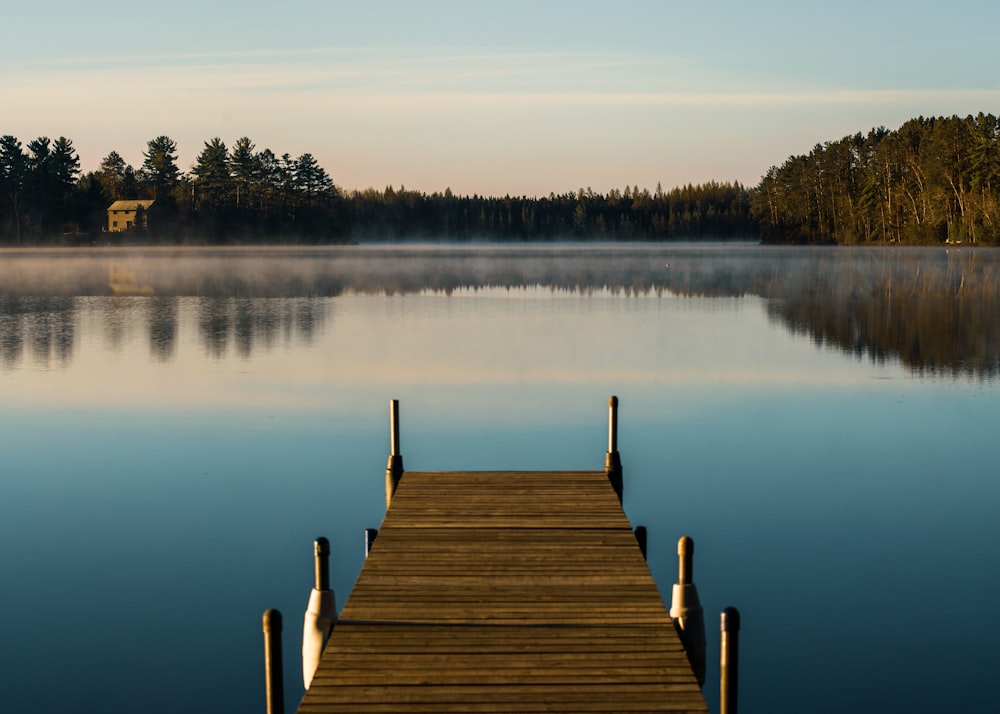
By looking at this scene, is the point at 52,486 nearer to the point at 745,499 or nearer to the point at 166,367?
the point at 745,499

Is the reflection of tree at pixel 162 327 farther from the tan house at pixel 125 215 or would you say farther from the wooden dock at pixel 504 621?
the tan house at pixel 125 215

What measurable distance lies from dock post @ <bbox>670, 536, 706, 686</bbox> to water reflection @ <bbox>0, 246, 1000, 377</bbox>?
22028 millimetres

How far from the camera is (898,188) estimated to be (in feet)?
489

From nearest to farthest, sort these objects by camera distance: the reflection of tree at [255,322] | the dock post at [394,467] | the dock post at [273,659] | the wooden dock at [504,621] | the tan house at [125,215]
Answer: the wooden dock at [504,621] → the dock post at [273,659] → the dock post at [394,467] → the reflection of tree at [255,322] → the tan house at [125,215]

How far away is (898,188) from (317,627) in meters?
151

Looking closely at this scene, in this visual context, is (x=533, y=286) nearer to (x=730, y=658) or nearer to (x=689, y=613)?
(x=689, y=613)

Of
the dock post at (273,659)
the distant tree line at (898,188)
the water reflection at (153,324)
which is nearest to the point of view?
the dock post at (273,659)

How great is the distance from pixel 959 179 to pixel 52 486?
131259mm

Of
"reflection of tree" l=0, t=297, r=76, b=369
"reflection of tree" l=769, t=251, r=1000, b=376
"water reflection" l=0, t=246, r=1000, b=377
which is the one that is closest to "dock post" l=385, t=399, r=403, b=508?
"water reflection" l=0, t=246, r=1000, b=377

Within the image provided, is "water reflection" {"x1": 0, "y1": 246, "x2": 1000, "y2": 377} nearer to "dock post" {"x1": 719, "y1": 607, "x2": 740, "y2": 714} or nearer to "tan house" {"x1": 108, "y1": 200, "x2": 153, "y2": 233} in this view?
→ "dock post" {"x1": 719, "y1": 607, "x2": 740, "y2": 714}

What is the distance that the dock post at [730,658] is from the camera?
8.19 meters

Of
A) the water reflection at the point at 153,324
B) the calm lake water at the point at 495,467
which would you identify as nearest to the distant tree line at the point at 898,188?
the calm lake water at the point at 495,467

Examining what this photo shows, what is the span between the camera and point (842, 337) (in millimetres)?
40031

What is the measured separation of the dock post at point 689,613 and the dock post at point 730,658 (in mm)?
2227
